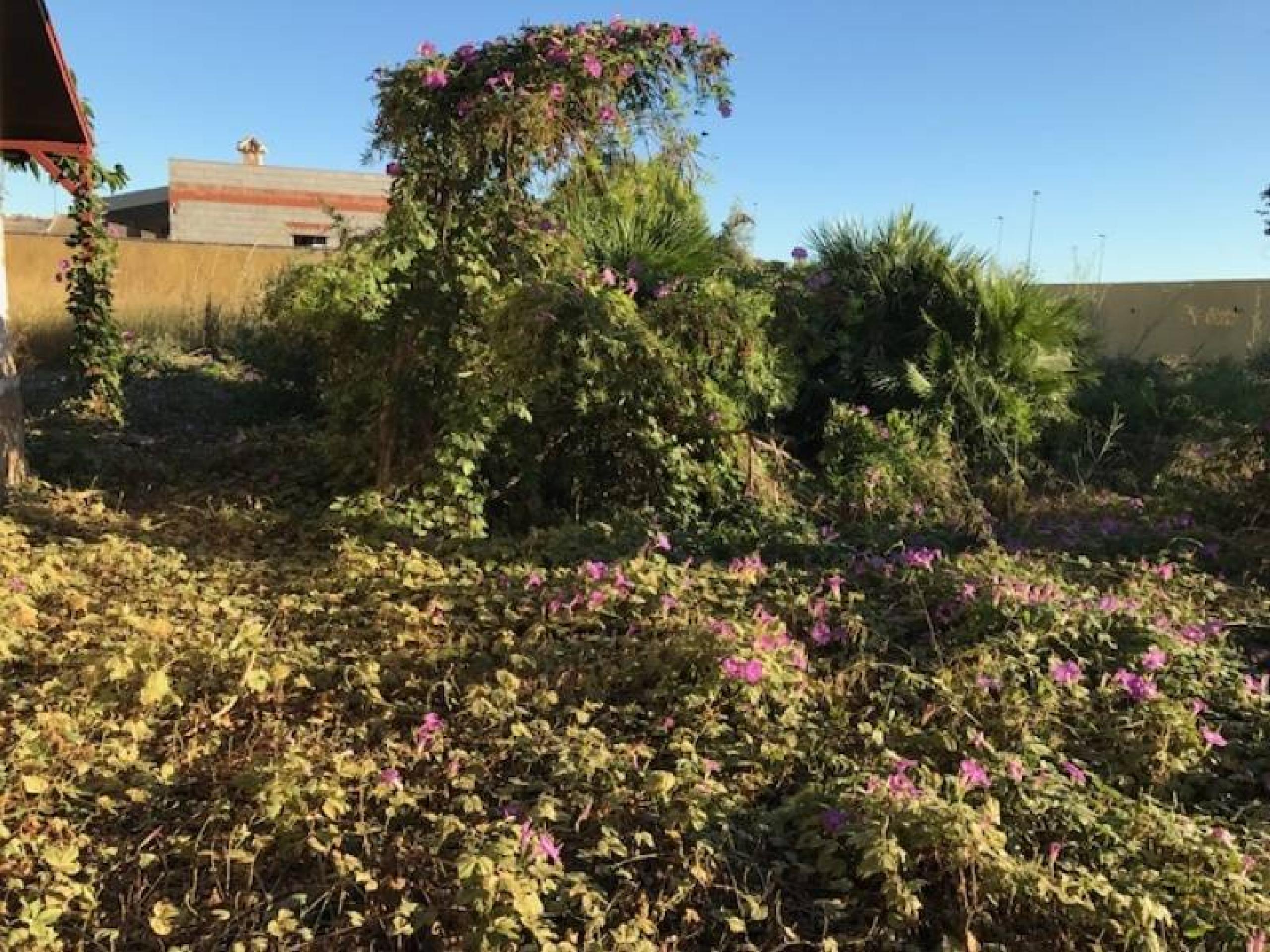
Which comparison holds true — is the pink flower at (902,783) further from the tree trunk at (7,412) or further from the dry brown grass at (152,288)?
the dry brown grass at (152,288)

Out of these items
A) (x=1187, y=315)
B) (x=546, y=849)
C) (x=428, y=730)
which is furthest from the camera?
(x=1187, y=315)

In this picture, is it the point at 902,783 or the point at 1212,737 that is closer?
the point at 902,783

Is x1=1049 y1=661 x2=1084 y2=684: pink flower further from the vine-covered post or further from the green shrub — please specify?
the vine-covered post

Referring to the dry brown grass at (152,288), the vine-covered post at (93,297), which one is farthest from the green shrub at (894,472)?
the dry brown grass at (152,288)

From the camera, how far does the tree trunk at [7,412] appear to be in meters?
5.51

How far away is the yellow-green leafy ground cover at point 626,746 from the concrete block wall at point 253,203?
21663 mm

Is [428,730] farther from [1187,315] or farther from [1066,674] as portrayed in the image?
[1187,315]

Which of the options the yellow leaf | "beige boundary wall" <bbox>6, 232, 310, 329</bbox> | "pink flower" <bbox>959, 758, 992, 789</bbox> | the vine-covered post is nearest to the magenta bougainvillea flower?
"pink flower" <bbox>959, 758, 992, 789</bbox>

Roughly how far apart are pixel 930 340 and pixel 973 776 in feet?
17.2

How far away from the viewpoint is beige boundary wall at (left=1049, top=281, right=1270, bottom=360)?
16391mm

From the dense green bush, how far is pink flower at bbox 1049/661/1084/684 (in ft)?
12.3

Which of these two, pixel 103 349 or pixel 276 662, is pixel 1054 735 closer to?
pixel 276 662

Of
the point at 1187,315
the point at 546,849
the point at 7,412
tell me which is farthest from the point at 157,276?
the point at 1187,315

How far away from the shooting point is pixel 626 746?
9.56 ft
